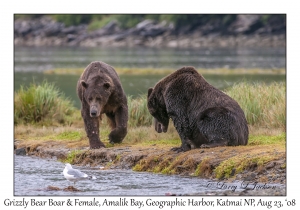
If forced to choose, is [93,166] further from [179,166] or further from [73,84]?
[73,84]

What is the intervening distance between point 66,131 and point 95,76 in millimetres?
3457

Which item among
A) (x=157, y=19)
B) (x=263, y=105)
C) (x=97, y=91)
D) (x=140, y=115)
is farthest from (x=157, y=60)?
(x=157, y=19)

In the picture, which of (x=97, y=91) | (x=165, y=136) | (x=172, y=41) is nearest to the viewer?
(x=97, y=91)

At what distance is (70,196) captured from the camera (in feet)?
36.0

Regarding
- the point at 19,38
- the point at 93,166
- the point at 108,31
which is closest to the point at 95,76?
the point at 93,166

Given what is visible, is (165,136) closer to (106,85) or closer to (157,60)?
(106,85)

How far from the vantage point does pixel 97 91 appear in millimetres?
14516

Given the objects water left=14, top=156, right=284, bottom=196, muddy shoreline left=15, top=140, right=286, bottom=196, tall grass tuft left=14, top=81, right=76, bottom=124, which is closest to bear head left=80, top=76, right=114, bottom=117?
muddy shoreline left=15, top=140, right=286, bottom=196

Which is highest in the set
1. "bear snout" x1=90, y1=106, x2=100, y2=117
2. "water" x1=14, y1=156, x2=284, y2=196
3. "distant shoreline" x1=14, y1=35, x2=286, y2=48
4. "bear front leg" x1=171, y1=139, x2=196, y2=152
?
"distant shoreline" x1=14, y1=35, x2=286, y2=48

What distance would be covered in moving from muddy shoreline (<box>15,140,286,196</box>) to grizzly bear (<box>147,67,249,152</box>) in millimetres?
360

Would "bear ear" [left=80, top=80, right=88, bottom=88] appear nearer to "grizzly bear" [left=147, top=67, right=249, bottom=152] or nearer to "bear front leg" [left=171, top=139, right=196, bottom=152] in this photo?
"grizzly bear" [left=147, top=67, right=249, bottom=152]

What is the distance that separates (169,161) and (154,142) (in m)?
2.18

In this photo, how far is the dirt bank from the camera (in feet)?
38.4

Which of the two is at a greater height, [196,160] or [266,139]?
[266,139]
